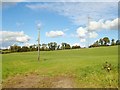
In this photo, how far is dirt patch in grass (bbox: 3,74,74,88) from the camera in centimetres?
1589

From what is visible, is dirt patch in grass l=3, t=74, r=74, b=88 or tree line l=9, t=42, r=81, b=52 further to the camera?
tree line l=9, t=42, r=81, b=52

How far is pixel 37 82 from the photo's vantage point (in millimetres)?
16953

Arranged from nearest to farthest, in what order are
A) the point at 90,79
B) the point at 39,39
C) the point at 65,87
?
the point at 65,87, the point at 90,79, the point at 39,39

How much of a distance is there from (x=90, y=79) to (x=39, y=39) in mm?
18586

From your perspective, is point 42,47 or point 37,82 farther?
point 42,47

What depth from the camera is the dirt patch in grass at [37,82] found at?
1589 centimetres

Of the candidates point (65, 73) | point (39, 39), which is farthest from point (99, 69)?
point (39, 39)

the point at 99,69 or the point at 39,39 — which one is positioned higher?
the point at 39,39

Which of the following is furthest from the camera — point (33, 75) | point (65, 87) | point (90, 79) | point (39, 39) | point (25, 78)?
point (39, 39)

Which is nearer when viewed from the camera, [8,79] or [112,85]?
[112,85]

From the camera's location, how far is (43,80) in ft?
57.1

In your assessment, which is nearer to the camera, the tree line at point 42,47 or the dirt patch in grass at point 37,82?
the dirt patch in grass at point 37,82

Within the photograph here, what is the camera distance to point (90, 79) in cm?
1723

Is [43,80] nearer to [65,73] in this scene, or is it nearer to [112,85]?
[65,73]
